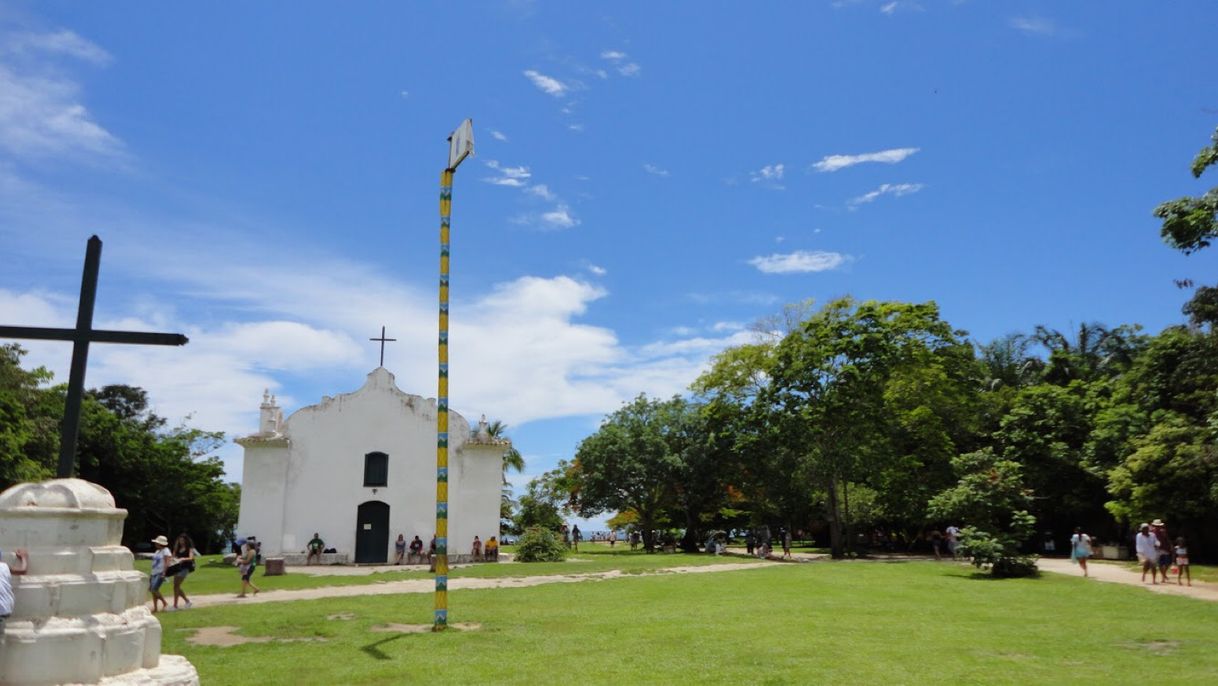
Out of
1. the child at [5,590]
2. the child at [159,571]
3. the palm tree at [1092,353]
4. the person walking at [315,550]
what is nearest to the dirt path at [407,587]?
the child at [159,571]

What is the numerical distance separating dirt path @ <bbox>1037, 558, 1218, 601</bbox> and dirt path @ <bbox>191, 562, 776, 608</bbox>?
34.0 feet

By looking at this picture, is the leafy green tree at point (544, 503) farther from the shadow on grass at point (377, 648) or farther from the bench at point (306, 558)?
the shadow on grass at point (377, 648)

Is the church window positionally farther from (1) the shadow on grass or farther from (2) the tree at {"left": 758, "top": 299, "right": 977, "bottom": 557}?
(1) the shadow on grass

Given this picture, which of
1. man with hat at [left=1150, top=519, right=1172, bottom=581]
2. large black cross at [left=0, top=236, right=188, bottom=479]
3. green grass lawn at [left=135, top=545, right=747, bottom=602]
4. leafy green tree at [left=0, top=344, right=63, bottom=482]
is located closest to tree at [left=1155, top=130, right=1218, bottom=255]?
man with hat at [left=1150, top=519, right=1172, bottom=581]

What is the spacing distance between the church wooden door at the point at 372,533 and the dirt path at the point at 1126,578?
22.6m

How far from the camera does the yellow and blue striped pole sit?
1215 cm

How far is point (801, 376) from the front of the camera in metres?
32.2

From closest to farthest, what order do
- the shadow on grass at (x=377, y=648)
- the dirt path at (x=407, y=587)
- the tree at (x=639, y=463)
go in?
1. the shadow on grass at (x=377, y=648)
2. the dirt path at (x=407, y=587)
3. the tree at (x=639, y=463)

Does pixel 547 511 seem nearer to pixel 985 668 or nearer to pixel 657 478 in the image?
pixel 657 478

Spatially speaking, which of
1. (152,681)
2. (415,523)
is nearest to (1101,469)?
(415,523)

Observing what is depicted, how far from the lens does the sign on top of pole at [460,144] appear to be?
13.3 m

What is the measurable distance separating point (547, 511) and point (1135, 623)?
36.4 meters

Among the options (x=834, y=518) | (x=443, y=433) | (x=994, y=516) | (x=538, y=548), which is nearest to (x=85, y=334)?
(x=443, y=433)

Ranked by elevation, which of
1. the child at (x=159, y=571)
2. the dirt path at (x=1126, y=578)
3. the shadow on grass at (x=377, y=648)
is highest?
the child at (x=159, y=571)
